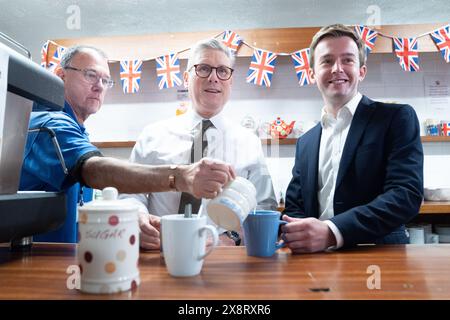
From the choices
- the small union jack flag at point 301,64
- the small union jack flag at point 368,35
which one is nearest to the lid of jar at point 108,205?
the small union jack flag at point 301,64

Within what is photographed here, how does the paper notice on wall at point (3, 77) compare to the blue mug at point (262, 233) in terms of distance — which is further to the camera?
the blue mug at point (262, 233)

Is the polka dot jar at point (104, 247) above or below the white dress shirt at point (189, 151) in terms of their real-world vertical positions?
below

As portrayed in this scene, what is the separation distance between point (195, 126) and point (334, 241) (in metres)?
0.97

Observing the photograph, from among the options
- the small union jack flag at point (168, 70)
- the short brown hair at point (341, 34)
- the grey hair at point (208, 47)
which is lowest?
the short brown hair at point (341, 34)

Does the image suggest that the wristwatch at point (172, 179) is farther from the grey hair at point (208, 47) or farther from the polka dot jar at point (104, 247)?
the grey hair at point (208, 47)

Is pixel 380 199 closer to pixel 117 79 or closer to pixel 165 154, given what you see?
pixel 165 154

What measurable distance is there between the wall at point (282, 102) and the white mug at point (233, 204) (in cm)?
229

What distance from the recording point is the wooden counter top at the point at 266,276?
582 mm

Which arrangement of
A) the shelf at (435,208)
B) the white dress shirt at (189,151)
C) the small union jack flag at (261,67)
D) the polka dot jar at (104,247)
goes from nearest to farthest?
the polka dot jar at (104,247) → the white dress shirt at (189,151) → the shelf at (435,208) → the small union jack flag at (261,67)

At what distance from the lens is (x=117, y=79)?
3.32 metres

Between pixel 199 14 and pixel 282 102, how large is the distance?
1.04m

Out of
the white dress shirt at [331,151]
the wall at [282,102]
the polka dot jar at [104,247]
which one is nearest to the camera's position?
the polka dot jar at [104,247]

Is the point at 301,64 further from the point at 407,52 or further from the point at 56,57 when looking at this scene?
the point at 56,57
